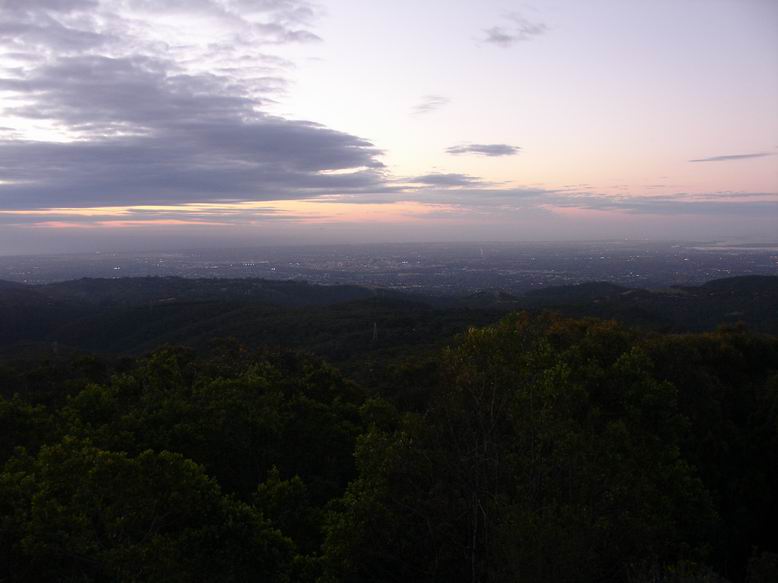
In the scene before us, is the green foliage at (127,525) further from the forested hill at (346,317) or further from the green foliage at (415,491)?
the forested hill at (346,317)

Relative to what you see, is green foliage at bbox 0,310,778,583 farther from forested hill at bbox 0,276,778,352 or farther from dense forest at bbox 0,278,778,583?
forested hill at bbox 0,276,778,352

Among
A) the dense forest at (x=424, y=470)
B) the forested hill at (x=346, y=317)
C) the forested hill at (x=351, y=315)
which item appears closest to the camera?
the dense forest at (x=424, y=470)

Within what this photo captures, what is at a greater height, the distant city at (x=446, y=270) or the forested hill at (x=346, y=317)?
the distant city at (x=446, y=270)

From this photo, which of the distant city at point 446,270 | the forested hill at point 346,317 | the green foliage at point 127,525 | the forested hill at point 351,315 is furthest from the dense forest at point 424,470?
the distant city at point 446,270

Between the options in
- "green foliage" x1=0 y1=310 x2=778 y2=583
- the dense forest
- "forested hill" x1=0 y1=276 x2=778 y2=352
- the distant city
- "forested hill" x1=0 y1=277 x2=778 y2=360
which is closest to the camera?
"green foliage" x1=0 y1=310 x2=778 y2=583

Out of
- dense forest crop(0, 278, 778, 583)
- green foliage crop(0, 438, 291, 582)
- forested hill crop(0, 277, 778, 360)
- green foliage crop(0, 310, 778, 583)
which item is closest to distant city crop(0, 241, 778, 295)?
forested hill crop(0, 277, 778, 360)

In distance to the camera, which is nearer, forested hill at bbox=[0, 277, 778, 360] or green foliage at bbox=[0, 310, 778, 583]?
green foliage at bbox=[0, 310, 778, 583]

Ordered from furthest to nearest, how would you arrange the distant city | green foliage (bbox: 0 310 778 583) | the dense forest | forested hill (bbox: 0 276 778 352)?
the distant city
forested hill (bbox: 0 276 778 352)
the dense forest
green foliage (bbox: 0 310 778 583)

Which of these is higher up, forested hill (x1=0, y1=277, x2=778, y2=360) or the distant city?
the distant city

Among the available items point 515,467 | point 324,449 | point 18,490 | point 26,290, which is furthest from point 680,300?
point 26,290
